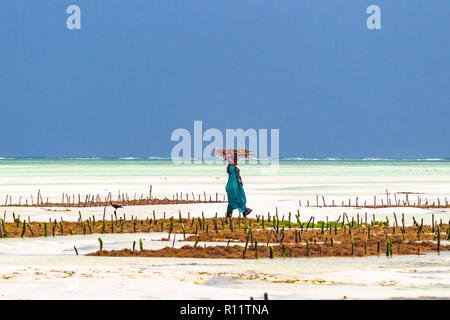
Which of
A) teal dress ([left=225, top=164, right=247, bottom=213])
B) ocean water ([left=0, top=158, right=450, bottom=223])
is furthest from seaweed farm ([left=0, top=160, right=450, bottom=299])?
ocean water ([left=0, top=158, right=450, bottom=223])

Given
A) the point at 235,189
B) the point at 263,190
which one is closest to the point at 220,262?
the point at 235,189

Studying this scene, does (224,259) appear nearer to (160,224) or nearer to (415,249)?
(415,249)

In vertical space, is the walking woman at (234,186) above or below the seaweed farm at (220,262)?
above

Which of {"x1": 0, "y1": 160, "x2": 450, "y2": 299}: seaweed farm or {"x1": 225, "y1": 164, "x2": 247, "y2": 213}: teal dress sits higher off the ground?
{"x1": 225, "y1": 164, "x2": 247, "y2": 213}: teal dress

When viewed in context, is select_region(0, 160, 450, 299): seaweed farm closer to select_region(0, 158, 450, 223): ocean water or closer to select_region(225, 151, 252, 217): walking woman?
select_region(225, 151, 252, 217): walking woman

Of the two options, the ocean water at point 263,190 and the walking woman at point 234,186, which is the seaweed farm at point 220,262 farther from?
the ocean water at point 263,190

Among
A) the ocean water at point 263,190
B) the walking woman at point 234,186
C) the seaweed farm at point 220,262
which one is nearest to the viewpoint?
the seaweed farm at point 220,262

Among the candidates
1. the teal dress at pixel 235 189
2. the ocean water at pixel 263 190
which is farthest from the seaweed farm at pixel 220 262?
the ocean water at pixel 263 190

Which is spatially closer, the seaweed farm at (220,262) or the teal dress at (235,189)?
the seaweed farm at (220,262)

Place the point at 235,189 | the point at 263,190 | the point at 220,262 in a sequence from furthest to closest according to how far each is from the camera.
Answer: the point at 263,190 < the point at 235,189 < the point at 220,262

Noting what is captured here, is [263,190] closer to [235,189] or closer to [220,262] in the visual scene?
[235,189]

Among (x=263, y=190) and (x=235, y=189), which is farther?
(x=263, y=190)

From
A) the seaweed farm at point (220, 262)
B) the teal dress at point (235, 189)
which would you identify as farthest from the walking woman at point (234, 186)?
the seaweed farm at point (220, 262)

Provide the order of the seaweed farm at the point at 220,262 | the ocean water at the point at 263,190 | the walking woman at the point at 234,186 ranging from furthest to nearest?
the ocean water at the point at 263,190 < the walking woman at the point at 234,186 < the seaweed farm at the point at 220,262
